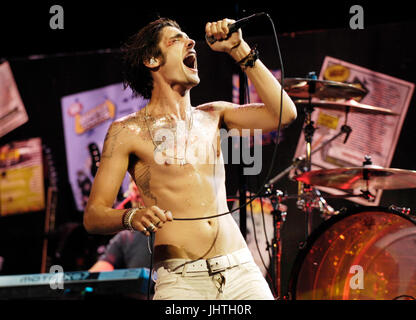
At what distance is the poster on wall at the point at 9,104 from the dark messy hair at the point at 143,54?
3983 mm

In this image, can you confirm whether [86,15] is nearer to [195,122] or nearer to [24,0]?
[24,0]

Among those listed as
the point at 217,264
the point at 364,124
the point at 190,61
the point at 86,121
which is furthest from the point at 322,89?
the point at 86,121

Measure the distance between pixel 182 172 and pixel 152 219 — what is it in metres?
0.49

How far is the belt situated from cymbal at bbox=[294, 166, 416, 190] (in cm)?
137

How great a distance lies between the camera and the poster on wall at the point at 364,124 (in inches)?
210

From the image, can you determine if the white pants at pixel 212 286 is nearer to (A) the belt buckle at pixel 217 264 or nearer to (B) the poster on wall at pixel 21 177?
(A) the belt buckle at pixel 217 264

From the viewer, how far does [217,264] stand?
86.0 inches

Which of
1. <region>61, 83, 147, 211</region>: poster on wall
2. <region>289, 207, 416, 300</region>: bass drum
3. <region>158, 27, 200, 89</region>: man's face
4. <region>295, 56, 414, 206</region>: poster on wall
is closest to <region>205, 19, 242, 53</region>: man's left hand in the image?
<region>158, 27, 200, 89</region>: man's face

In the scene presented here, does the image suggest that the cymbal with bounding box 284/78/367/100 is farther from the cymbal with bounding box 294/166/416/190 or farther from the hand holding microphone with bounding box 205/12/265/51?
the hand holding microphone with bounding box 205/12/265/51

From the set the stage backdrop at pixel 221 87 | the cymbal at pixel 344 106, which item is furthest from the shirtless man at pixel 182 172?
the stage backdrop at pixel 221 87

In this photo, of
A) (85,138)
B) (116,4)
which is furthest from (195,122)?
(85,138)

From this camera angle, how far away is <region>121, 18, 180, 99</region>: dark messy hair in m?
2.68

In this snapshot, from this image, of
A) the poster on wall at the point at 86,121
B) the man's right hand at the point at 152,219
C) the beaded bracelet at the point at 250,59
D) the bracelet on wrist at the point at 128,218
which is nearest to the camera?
the man's right hand at the point at 152,219
